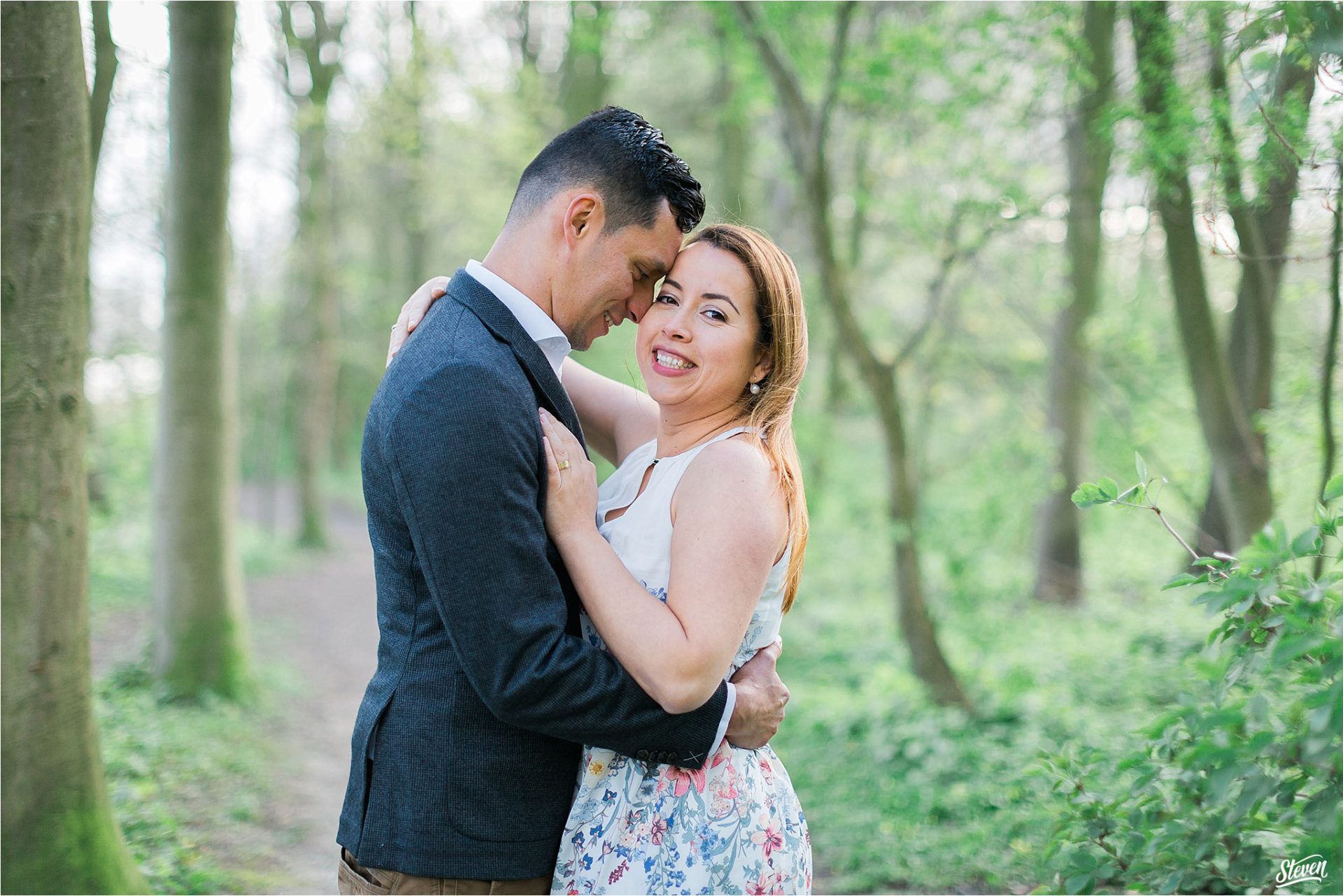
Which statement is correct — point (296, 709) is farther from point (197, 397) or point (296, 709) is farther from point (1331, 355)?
point (1331, 355)

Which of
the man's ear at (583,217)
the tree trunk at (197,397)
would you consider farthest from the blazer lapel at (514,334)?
the tree trunk at (197,397)

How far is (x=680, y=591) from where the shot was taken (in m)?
2.02

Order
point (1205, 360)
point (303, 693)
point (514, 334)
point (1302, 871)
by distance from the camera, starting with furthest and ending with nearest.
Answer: point (303, 693) → point (1205, 360) → point (1302, 871) → point (514, 334)

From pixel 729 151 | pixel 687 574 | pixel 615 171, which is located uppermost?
pixel 729 151

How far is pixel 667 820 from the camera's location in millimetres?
2158

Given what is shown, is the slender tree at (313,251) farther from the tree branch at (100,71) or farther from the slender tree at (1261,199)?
the slender tree at (1261,199)

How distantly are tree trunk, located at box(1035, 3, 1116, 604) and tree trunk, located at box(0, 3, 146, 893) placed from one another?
7353mm

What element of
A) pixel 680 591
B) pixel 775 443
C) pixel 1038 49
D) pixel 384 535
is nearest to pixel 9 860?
pixel 384 535

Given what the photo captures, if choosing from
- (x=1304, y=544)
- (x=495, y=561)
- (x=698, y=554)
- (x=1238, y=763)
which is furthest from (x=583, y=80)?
(x=1238, y=763)

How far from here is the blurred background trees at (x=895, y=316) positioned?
15.8 ft

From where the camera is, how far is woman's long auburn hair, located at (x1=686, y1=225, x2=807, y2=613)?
2381 millimetres

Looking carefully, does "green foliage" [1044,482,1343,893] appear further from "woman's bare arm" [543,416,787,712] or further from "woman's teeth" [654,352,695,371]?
"woman's teeth" [654,352,695,371]

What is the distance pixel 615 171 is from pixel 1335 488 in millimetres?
1716

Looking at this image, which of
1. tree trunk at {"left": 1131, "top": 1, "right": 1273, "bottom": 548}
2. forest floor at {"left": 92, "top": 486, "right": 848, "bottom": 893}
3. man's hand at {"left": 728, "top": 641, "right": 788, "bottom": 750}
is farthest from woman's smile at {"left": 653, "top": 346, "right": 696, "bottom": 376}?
tree trunk at {"left": 1131, "top": 1, "right": 1273, "bottom": 548}
